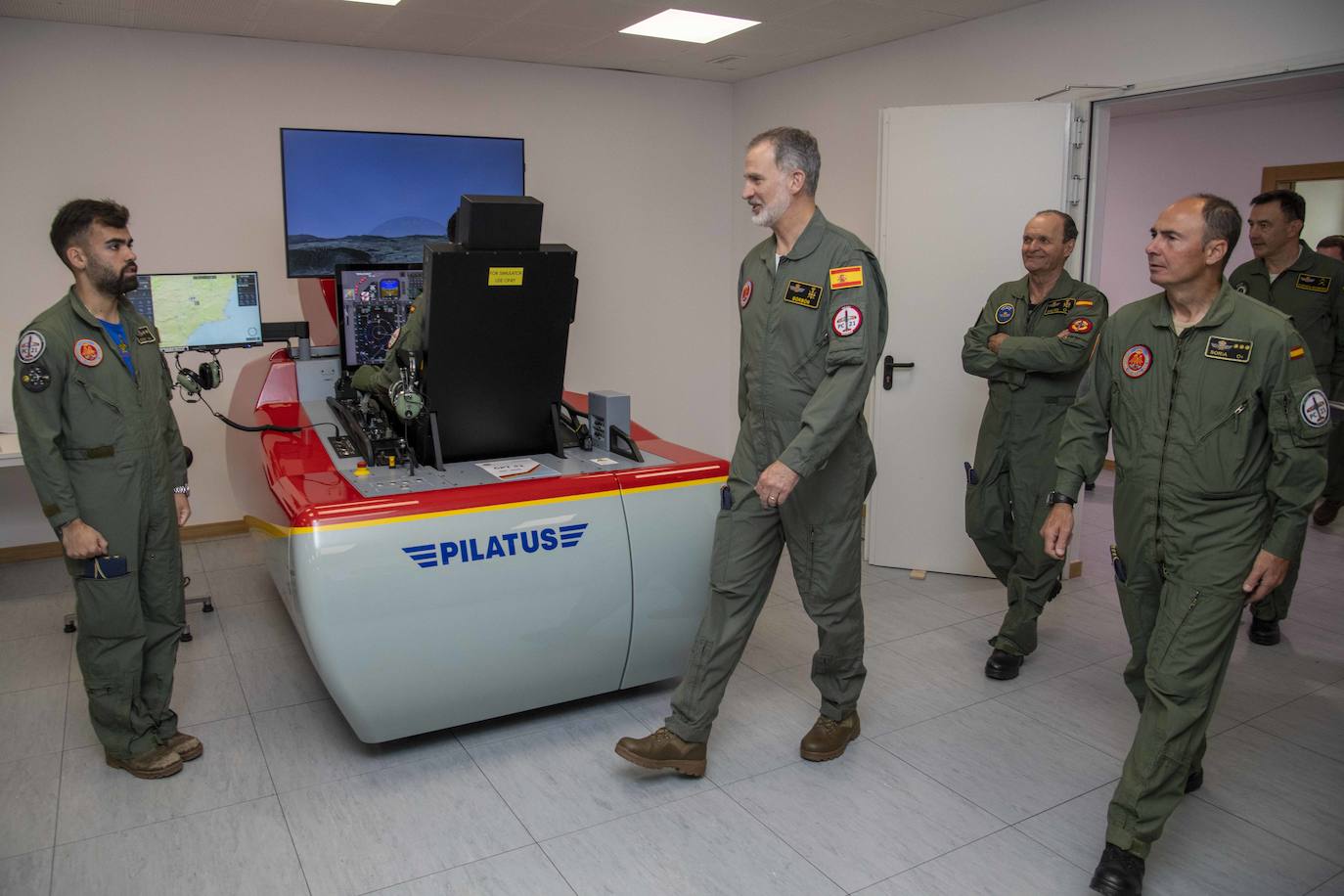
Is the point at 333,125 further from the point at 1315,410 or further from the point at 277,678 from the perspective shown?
the point at 1315,410

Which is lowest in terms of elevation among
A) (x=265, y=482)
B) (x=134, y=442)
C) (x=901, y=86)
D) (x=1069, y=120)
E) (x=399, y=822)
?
(x=399, y=822)

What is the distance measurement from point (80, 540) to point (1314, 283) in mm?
4680

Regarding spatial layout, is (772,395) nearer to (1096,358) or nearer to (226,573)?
(1096,358)

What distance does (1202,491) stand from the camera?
212 cm

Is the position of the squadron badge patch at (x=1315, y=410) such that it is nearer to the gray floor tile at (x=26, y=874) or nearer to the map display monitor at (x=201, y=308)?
the gray floor tile at (x=26, y=874)

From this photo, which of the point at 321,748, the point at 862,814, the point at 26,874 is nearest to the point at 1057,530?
the point at 862,814

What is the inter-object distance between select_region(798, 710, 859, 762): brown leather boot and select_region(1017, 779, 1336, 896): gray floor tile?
0.54 meters

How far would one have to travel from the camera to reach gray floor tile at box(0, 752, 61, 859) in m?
2.44

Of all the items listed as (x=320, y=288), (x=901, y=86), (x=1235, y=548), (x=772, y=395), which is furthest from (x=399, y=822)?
(x=901, y=86)

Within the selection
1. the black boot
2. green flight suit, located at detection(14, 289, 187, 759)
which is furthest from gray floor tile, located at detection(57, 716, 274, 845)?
the black boot

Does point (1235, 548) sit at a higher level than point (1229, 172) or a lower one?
lower

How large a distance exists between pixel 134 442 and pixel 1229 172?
736 centimetres

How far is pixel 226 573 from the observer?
4625 mm

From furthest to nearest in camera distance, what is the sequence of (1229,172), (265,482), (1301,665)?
(1229,172), (1301,665), (265,482)
